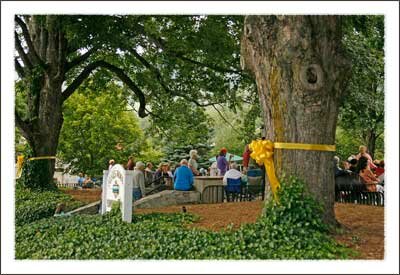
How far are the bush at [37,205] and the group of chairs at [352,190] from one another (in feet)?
20.3

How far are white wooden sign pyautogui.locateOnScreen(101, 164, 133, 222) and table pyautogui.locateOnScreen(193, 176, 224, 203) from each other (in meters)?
3.71

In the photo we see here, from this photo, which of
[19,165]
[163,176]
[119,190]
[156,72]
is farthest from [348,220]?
[19,165]

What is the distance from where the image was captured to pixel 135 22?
12.6 metres

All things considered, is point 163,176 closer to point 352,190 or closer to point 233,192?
point 233,192

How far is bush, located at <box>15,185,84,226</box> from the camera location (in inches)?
446

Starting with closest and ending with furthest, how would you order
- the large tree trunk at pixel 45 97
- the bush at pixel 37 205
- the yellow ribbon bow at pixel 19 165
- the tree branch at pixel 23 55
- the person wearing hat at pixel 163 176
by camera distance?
the bush at pixel 37 205, the large tree trunk at pixel 45 97, the tree branch at pixel 23 55, the yellow ribbon bow at pixel 19 165, the person wearing hat at pixel 163 176

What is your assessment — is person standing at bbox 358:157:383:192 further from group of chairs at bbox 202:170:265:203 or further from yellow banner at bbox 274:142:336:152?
yellow banner at bbox 274:142:336:152

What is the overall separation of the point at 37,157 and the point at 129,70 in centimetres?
552

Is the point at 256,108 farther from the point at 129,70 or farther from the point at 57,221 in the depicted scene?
the point at 57,221

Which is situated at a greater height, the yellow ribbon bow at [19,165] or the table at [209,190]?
the yellow ribbon bow at [19,165]

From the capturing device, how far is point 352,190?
11609 millimetres

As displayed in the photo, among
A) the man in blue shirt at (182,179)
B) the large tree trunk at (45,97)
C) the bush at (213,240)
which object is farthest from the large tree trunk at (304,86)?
the large tree trunk at (45,97)

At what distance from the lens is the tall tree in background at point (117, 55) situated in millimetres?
12109

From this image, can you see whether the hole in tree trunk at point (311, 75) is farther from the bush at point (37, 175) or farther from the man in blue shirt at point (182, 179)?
A: the bush at point (37, 175)
